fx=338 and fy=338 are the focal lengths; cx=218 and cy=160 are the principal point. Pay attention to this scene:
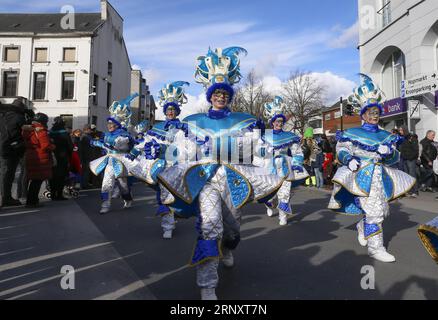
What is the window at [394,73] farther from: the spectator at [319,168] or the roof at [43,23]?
the roof at [43,23]

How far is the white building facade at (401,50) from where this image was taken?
13.7 metres

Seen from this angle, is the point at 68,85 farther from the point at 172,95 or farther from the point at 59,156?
the point at 172,95

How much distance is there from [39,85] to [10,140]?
26575 millimetres

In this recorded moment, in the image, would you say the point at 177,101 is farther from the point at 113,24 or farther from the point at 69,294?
the point at 113,24

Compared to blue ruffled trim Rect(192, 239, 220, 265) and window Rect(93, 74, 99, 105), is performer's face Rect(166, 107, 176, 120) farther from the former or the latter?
window Rect(93, 74, 99, 105)

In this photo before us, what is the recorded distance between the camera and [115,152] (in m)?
7.37

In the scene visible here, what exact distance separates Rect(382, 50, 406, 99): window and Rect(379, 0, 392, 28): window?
1.58 m

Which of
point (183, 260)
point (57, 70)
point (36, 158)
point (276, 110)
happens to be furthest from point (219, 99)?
point (57, 70)

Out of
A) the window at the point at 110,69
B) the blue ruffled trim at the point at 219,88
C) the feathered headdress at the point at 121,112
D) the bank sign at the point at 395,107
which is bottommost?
the blue ruffled trim at the point at 219,88

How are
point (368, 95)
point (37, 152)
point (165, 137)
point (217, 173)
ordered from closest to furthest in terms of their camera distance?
point (217, 173) < point (368, 95) < point (165, 137) < point (37, 152)

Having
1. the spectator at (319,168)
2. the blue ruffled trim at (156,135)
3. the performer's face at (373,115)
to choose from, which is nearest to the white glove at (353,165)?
the performer's face at (373,115)

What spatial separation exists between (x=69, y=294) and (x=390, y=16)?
61.4 feet

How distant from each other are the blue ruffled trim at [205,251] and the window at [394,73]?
1672 cm

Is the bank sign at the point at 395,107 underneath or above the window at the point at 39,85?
underneath
